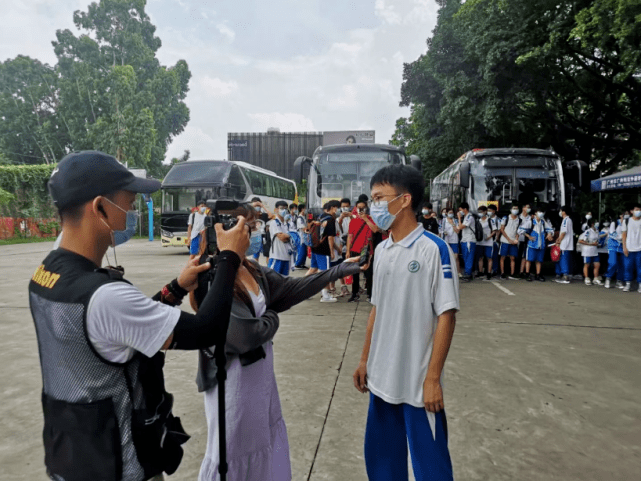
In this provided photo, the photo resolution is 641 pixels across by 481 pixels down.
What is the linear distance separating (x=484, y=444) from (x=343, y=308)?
14.4 feet

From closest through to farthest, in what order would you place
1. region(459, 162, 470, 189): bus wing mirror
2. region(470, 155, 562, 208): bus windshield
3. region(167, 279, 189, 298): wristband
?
region(167, 279, 189, 298): wristband → region(470, 155, 562, 208): bus windshield → region(459, 162, 470, 189): bus wing mirror

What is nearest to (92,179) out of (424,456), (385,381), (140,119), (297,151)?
(385,381)

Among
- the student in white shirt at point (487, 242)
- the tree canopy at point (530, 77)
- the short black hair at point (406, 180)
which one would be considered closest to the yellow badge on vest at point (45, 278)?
the short black hair at point (406, 180)

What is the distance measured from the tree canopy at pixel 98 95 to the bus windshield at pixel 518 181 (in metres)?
29.7

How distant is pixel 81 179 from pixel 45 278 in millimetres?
287

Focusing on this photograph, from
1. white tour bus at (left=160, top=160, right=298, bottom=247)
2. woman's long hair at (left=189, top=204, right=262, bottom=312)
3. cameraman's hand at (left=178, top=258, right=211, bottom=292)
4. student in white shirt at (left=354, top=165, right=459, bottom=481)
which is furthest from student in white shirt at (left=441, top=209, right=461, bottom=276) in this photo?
cameraman's hand at (left=178, top=258, right=211, bottom=292)

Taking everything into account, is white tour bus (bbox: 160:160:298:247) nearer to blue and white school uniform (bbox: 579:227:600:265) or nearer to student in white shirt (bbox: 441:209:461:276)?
student in white shirt (bbox: 441:209:461:276)

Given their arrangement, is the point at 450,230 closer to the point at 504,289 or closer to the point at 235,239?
the point at 504,289

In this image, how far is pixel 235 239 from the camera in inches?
58.8

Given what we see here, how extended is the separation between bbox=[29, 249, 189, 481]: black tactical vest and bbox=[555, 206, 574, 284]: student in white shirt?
10.4 m

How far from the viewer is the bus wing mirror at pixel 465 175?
1197 centimetres

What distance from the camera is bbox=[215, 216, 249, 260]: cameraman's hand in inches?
58.4

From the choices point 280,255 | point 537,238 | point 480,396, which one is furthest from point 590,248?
point 480,396

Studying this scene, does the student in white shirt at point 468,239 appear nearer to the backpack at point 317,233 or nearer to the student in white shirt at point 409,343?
the backpack at point 317,233
